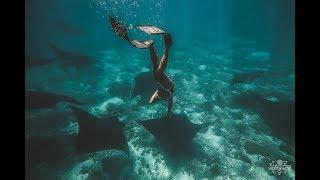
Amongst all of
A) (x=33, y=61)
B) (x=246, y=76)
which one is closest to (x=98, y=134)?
(x=33, y=61)

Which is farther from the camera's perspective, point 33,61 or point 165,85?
point 33,61

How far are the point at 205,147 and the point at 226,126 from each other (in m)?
1.63

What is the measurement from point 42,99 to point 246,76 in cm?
981

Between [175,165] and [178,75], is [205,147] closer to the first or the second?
[175,165]

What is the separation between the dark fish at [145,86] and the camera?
44.5 feet

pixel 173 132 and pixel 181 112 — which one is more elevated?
pixel 181 112

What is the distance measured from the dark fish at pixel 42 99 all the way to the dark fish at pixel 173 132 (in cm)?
308

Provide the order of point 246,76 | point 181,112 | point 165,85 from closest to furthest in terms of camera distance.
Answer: point 165,85, point 181,112, point 246,76

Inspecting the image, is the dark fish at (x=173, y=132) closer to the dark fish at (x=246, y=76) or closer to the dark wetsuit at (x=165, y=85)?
the dark wetsuit at (x=165, y=85)

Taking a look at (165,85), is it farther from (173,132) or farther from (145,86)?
(145,86)

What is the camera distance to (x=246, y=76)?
16266mm

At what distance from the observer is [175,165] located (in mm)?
9234
